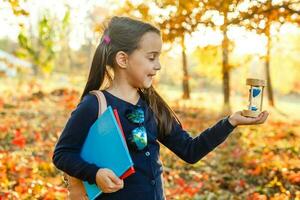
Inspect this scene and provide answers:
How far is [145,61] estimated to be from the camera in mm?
2643

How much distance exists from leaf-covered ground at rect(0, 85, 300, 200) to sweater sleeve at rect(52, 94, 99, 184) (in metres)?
2.70

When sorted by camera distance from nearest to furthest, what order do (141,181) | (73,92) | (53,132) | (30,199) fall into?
(141,181)
(30,199)
(53,132)
(73,92)

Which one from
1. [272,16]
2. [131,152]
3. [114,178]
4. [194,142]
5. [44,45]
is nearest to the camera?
[114,178]

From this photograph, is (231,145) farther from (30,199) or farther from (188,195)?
(30,199)

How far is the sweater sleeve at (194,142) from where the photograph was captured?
110 inches

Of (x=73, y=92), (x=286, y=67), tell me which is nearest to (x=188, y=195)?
(x=73, y=92)

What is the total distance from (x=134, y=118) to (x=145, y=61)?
0.28m

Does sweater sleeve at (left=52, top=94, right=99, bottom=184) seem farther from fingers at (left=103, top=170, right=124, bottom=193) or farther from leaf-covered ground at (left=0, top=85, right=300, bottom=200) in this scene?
leaf-covered ground at (left=0, top=85, right=300, bottom=200)

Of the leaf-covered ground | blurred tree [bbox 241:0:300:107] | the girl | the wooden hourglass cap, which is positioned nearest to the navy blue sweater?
the girl

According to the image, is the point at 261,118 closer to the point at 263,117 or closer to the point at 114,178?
the point at 263,117

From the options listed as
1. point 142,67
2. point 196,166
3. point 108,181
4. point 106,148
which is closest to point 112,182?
point 108,181

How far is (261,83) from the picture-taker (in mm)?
2637

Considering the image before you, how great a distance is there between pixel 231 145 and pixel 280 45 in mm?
18301

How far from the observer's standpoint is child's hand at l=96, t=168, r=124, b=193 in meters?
2.36
